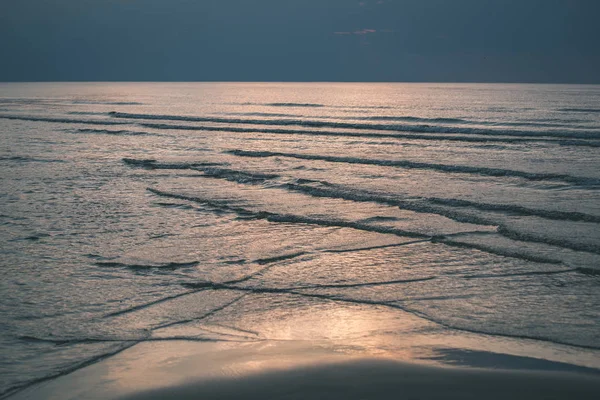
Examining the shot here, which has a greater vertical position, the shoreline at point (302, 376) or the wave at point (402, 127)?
the wave at point (402, 127)

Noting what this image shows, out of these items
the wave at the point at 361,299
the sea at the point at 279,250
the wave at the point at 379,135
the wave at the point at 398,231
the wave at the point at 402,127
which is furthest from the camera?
the wave at the point at 402,127

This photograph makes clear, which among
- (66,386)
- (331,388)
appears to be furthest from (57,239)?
(331,388)

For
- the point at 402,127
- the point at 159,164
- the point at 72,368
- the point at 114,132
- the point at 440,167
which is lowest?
the point at 72,368

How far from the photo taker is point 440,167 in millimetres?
13773

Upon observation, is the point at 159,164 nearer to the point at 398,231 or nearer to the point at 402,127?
the point at 398,231

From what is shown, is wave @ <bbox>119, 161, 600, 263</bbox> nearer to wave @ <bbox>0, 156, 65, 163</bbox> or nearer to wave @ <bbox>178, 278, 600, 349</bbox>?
wave @ <bbox>178, 278, 600, 349</bbox>

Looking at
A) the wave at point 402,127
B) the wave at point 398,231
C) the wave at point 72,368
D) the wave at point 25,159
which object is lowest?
the wave at point 72,368

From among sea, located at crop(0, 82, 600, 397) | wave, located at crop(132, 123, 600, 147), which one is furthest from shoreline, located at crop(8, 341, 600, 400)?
wave, located at crop(132, 123, 600, 147)

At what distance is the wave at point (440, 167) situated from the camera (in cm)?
1197

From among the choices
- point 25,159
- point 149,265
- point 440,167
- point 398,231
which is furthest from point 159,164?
point 149,265

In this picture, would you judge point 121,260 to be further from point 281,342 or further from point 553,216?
point 553,216

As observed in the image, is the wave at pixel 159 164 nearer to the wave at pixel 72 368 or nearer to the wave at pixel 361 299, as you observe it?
the wave at pixel 361 299

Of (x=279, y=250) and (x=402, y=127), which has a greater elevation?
(x=402, y=127)

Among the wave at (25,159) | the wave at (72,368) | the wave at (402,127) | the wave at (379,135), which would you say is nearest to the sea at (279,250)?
the wave at (72,368)
